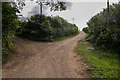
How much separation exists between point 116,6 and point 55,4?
6.33 m

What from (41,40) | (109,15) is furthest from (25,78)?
(41,40)

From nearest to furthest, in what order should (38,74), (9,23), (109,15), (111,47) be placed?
(38,74) → (9,23) → (111,47) → (109,15)

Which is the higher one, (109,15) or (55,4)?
(55,4)

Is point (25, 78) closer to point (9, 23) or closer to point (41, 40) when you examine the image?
point (9, 23)

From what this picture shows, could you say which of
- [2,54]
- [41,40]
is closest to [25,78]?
[2,54]

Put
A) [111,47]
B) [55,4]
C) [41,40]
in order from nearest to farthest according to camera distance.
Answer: [111,47] → [55,4] → [41,40]

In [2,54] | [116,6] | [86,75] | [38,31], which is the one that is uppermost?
[116,6]

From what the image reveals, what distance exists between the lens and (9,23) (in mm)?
6586

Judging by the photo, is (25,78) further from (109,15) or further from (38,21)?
(38,21)

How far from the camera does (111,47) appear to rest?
7.94 meters

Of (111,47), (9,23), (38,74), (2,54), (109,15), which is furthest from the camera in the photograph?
(109,15)

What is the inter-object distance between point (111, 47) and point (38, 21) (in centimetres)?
1271

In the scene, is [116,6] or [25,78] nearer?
[25,78]

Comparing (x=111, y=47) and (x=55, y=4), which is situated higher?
(x=55, y=4)
